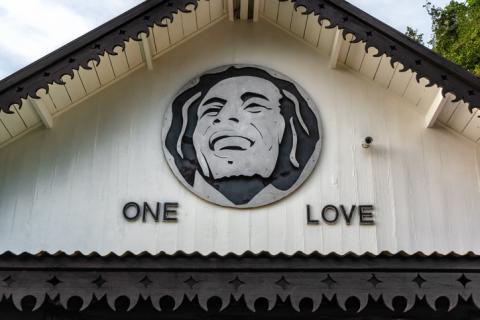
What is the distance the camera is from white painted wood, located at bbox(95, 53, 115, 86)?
32.9 ft

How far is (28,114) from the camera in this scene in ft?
32.2

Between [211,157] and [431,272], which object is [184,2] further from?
[431,272]

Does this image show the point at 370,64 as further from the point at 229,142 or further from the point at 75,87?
the point at 75,87

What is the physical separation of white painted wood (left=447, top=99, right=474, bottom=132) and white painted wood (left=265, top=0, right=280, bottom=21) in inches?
113

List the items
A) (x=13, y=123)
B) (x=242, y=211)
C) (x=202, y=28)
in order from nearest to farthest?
(x=242, y=211)
(x=13, y=123)
(x=202, y=28)

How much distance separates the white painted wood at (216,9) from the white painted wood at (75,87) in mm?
2132

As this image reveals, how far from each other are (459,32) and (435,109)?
14.7m

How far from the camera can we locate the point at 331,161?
32.0 ft

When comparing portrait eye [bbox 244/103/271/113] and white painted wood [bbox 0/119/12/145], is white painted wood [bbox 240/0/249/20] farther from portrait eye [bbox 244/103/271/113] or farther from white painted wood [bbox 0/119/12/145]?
white painted wood [bbox 0/119/12/145]

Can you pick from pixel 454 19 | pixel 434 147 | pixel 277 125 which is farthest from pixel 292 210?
pixel 454 19

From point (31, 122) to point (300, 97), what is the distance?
363 cm

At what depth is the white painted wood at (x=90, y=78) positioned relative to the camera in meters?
9.92

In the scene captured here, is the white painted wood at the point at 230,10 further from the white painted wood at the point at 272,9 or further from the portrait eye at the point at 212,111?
the portrait eye at the point at 212,111

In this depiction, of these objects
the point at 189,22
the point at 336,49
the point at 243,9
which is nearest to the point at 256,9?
the point at 243,9
